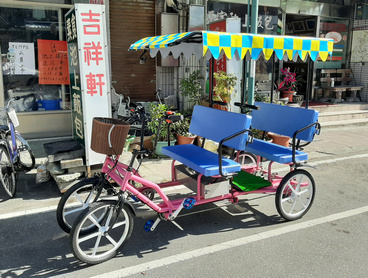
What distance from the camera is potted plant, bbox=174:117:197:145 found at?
7.29 metres

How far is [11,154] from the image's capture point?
5.41m

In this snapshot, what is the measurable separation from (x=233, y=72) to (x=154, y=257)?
16.4ft

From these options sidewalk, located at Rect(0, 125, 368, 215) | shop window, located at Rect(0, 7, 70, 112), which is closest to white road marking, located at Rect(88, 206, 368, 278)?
sidewalk, located at Rect(0, 125, 368, 215)

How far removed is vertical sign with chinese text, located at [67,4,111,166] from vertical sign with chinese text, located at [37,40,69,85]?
358 centimetres

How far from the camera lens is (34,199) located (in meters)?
5.25

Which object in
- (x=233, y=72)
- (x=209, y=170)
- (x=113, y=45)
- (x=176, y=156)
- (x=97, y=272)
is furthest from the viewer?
→ (x=113, y=45)

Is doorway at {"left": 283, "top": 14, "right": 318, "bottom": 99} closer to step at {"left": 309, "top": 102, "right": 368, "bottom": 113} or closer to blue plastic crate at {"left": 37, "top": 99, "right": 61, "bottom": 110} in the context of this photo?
step at {"left": 309, "top": 102, "right": 368, "bottom": 113}

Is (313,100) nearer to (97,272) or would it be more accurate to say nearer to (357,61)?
(357,61)

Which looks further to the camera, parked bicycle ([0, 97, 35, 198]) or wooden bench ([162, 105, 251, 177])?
parked bicycle ([0, 97, 35, 198])

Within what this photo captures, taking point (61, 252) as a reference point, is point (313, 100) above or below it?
above

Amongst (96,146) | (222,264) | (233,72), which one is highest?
A: (233,72)

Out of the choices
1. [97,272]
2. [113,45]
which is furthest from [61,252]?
[113,45]

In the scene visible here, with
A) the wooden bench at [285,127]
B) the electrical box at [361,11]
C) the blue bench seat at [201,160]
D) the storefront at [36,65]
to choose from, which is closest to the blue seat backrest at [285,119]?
the wooden bench at [285,127]

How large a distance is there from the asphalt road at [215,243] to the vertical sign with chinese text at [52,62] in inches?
143
